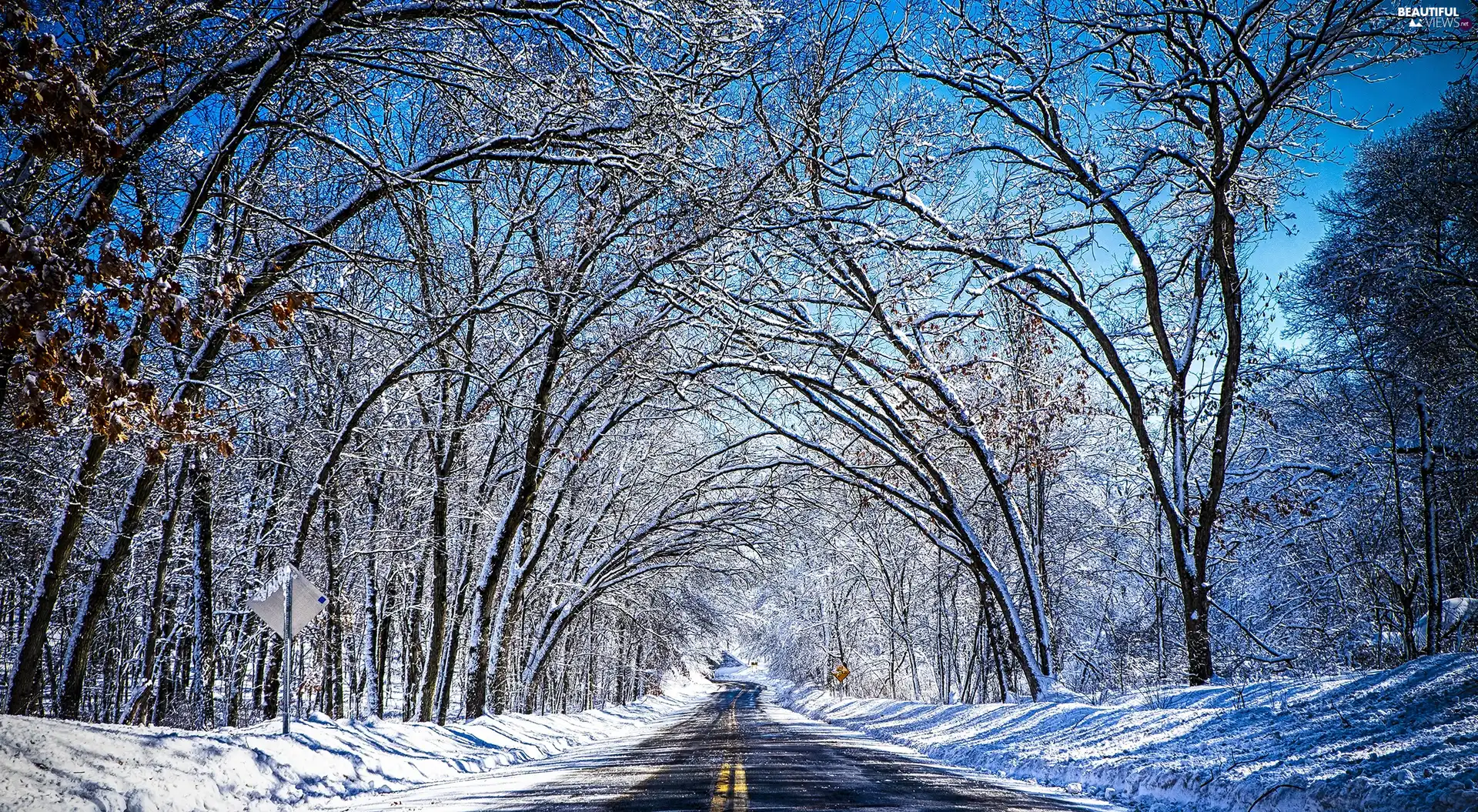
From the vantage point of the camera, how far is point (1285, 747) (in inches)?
274

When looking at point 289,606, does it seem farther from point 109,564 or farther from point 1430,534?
point 1430,534

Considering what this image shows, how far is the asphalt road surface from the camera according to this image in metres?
7.30

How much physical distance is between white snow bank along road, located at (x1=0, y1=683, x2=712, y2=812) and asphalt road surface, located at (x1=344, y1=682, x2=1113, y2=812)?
72 centimetres

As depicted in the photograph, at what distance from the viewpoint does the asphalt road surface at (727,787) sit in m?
7.30

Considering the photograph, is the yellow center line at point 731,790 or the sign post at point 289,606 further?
the sign post at point 289,606

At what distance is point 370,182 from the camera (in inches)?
398

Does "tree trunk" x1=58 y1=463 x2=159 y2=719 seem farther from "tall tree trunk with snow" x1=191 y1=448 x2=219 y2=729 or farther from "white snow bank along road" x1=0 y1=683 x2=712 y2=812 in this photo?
"tall tree trunk with snow" x1=191 y1=448 x2=219 y2=729

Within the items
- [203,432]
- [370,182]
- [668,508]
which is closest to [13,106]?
[203,432]

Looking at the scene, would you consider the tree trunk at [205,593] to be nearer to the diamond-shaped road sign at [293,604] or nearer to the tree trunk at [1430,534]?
the diamond-shaped road sign at [293,604]

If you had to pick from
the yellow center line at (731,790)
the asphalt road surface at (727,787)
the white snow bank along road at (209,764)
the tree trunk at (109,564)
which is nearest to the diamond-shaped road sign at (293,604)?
the white snow bank along road at (209,764)

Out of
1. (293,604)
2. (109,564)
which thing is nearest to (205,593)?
(109,564)

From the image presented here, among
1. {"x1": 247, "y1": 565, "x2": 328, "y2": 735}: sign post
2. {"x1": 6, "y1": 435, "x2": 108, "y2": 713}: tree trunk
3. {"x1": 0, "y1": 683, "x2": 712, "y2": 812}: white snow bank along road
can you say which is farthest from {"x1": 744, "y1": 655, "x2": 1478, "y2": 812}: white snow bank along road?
{"x1": 6, "y1": 435, "x2": 108, "y2": 713}: tree trunk

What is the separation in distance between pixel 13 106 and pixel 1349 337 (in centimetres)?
2393

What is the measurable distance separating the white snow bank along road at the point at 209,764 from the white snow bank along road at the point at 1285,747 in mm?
8047
